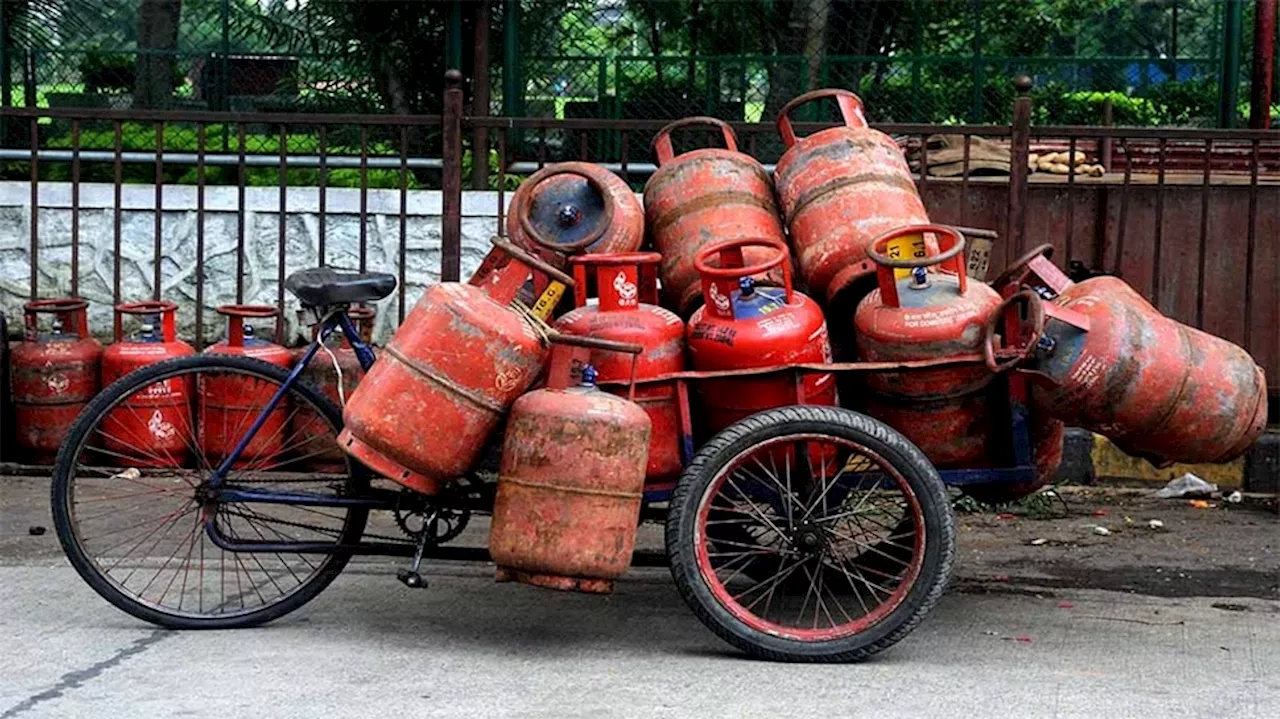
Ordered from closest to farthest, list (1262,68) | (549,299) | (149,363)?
(549,299), (149,363), (1262,68)

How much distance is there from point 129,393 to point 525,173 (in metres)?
4.46

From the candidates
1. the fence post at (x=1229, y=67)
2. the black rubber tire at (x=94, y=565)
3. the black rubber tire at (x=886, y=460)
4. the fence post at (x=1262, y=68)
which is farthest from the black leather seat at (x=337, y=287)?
the fence post at (x=1262, y=68)

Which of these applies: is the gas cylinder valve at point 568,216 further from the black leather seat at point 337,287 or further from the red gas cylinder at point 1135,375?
the red gas cylinder at point 1135,375

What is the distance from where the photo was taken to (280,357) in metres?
7.88

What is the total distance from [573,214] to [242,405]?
164cm

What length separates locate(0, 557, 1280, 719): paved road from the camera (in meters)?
4.62

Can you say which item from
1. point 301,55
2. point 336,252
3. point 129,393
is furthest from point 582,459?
point 301,55

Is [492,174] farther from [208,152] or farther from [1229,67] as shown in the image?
[1229,67]

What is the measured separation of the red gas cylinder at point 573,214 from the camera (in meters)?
5.62

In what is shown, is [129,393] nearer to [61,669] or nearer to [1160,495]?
[61,669]

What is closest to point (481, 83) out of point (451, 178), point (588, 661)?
point (451, 178)

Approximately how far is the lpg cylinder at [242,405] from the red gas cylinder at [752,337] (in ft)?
4.49

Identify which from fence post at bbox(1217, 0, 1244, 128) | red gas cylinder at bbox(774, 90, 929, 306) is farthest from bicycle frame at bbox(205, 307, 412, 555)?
fence post at bbox(1217, 0, 1244, 128)

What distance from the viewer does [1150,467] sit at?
816 centimetres
